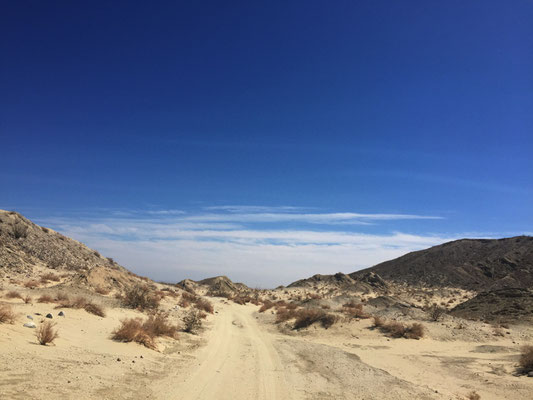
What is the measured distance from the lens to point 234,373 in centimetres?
975

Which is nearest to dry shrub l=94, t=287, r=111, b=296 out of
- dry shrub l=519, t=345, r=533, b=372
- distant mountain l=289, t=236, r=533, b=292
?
dry shrub l=519, t=345, r=533, b=372

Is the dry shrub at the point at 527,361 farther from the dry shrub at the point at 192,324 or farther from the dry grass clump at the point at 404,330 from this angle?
the dry shrub at the point at 192,324

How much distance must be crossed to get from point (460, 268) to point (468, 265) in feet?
8.93

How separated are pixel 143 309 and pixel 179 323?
9.78 feet

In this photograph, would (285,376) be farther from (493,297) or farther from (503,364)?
(493,297)

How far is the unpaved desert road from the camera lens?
7.86 meters

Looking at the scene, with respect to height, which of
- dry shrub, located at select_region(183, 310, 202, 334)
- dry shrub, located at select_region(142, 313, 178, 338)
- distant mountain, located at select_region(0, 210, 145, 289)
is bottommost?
dry shrub, located at select_region(183, 310, 202, 334)

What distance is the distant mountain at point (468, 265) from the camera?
63238 mm

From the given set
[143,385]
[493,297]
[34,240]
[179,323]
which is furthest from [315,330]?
[34,240]

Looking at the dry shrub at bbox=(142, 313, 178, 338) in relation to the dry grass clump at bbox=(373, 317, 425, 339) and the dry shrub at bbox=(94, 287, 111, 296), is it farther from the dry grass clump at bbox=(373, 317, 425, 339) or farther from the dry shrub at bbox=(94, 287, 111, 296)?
the dry grass clump at bbox=(373, 317, 425, 339)

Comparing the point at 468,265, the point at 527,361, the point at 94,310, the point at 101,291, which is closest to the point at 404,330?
the point at 527,361

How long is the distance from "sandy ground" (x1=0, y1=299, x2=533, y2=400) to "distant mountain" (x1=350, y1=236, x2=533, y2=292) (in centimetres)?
4566

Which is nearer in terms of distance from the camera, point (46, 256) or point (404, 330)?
point (404, 330)

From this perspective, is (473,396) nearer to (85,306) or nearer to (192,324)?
(192,324)
